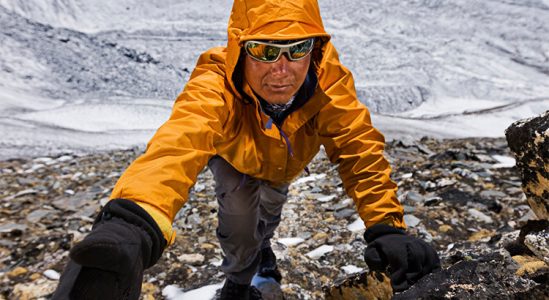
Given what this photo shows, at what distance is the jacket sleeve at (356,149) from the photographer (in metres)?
2.02

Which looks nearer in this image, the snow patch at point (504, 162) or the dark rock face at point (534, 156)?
the dark rock face at point (534, 156)

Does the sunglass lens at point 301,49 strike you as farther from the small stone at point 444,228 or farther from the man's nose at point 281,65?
the small stone at point 444,228

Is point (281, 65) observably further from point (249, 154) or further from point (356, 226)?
point (356, 226)

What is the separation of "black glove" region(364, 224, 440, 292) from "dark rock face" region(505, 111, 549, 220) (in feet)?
2.33

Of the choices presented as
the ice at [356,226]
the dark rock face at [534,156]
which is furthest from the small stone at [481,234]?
the dark rock face at [534,156]

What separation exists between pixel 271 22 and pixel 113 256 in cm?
130

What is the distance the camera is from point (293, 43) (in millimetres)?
2002

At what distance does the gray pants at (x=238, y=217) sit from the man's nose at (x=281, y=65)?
0.71 meters

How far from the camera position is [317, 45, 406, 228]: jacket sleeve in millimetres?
2024

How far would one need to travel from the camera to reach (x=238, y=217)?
8.34 feet

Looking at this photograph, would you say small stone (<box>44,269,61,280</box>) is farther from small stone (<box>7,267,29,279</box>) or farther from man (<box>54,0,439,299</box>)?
man (<box>54,0,439,299</box>)

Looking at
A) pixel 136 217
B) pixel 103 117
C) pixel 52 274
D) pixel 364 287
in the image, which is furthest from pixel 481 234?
pixel 103 117

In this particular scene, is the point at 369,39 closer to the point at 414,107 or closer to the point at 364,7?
the point at 364,7

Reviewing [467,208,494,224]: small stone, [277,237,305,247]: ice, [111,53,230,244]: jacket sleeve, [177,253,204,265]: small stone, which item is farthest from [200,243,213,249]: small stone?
[467,208,494,224]: small stone
